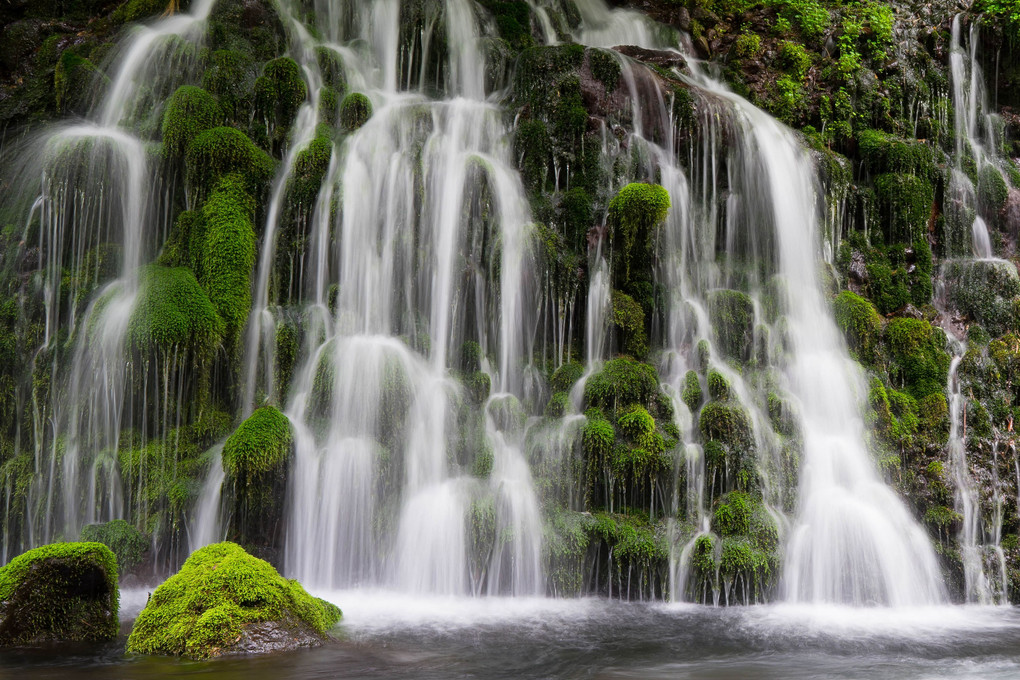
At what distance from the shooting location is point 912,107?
14.9m

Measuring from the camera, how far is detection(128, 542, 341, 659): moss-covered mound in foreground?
5.96 m

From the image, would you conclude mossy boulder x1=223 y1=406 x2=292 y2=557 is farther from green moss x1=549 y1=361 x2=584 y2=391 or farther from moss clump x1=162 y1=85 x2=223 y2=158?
moss clump x1=162 y1=85 x2=223 y2=158

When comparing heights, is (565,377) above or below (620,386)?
above

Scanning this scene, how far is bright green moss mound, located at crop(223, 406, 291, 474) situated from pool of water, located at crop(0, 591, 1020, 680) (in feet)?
5.28

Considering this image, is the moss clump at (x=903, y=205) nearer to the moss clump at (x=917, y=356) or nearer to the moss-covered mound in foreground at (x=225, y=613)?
the moss clump at (x=917, y=356)

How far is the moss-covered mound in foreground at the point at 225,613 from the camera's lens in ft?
19.5

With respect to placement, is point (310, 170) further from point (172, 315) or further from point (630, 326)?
point (630, 326)

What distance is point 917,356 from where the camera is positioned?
1089 cm

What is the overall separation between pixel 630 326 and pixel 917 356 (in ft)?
12.8

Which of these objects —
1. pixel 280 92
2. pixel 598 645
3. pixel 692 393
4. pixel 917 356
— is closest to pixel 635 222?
pixel 692 393

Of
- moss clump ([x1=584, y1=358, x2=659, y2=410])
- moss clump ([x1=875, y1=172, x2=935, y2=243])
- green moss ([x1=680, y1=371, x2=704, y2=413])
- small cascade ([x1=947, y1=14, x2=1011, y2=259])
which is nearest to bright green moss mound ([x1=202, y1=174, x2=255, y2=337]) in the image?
moss clump ([x1=584, y1=358, x2=659, y2=410])

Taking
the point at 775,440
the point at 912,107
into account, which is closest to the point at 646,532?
the point at 775,440

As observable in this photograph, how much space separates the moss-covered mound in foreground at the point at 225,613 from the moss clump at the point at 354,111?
26.2ft

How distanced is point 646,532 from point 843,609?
2.13m
